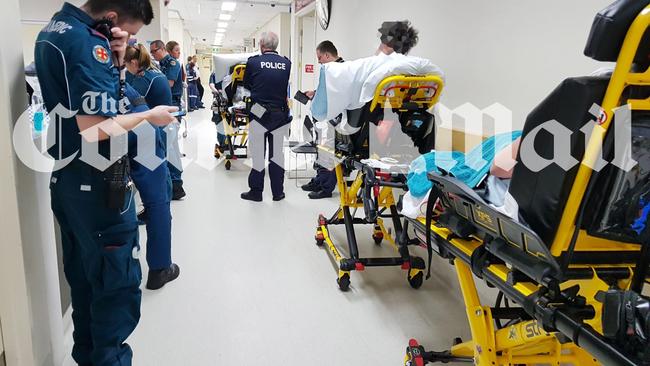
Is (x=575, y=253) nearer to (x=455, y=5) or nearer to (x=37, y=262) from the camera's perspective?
(x=37, y=262)

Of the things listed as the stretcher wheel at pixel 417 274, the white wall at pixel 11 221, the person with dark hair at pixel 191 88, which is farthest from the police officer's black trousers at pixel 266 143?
the person with dark hair at pixel 191 88

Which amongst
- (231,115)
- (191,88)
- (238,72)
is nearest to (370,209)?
(238,72)

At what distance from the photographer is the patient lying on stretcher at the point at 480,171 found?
4.89 feet

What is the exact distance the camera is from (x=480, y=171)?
1.59 metres

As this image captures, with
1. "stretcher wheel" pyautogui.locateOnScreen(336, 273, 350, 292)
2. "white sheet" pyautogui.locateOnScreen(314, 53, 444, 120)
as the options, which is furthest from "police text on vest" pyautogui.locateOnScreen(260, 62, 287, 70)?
A: "stretcher wheel" pyautogui.locateOnScreen(336, 273, 350, 292)

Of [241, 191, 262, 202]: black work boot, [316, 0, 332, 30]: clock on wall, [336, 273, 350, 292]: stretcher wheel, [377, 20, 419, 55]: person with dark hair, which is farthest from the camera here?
[316, 0, 332, 30]: clock on wall

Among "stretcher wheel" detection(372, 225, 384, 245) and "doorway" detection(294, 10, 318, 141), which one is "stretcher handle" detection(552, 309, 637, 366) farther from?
"doorway" detection(294, 10, 318, 141)

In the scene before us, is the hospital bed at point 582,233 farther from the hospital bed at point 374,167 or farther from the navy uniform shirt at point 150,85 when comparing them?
the navy uniform shirt at point 150,85

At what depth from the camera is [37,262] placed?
1608mm

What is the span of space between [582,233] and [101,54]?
1.67 meters

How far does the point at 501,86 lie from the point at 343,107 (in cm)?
127

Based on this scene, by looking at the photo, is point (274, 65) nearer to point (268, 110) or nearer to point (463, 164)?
point (268, 110)

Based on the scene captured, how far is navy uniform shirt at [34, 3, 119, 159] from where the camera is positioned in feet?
4.35

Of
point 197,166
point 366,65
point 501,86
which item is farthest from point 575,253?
point 197,166
